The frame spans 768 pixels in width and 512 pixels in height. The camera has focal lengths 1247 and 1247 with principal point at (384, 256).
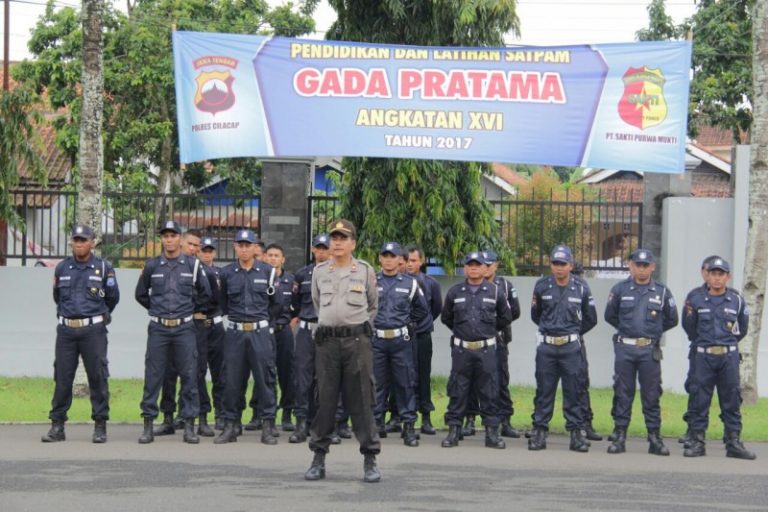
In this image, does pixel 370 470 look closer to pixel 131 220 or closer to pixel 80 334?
pixel 80 334

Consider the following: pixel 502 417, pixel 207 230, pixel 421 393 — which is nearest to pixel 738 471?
pixel 502 417

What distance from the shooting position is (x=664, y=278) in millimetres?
15695

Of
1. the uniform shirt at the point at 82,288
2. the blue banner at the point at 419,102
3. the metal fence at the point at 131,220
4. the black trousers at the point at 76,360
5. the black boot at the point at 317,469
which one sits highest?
the blue banner at the point at 419,102

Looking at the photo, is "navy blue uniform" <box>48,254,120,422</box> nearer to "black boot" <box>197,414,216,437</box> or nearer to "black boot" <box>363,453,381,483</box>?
"black boot" <box>197,414,216,437</box>

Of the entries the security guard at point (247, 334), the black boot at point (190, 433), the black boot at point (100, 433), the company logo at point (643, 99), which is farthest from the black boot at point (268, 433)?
the company logo at point (643, 99)

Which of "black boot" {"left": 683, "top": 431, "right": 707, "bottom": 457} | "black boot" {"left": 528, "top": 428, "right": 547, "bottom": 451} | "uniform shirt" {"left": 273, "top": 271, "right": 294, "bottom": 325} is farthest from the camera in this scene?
"uniform shirt" {"left": 273, "top": 271, "right": 294, "bottom": 325}

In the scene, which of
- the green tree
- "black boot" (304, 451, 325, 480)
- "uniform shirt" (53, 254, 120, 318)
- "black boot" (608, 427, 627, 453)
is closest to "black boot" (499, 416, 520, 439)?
"black boot" (608, 427, 627, 453)

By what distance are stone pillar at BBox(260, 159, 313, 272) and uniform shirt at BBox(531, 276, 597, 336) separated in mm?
5054

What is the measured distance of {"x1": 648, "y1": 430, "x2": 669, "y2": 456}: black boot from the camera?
11258 mm

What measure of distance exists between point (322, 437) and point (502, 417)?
3340mm

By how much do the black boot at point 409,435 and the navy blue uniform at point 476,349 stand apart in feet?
1.16

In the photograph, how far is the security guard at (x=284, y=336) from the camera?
12398mm

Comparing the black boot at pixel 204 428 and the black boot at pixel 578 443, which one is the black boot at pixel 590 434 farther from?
the black boot at pixel 204 428

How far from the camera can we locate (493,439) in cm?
1152
